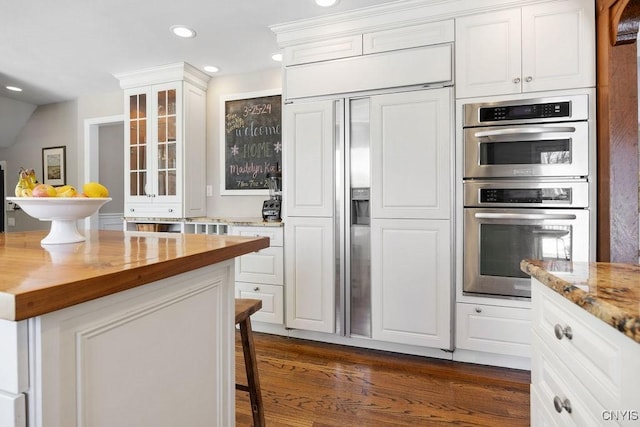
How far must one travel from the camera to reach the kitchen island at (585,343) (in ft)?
2.00

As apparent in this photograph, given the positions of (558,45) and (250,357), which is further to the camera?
(558,45)

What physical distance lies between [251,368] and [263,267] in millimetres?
1389

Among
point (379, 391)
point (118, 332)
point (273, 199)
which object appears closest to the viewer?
point (118, 332)

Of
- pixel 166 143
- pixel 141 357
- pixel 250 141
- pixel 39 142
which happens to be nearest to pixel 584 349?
pixel 141 357

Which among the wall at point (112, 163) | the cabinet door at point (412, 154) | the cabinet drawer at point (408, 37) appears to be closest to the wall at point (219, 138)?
the cabinet drawer at point (408, 37)

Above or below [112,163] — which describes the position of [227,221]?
below

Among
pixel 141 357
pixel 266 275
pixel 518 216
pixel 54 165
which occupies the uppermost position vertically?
pixel 54 165

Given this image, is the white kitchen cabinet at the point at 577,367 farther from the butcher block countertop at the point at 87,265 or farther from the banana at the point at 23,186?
the banana at the point at 23,186

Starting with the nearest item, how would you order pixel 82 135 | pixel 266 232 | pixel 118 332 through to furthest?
1. pixel 118 332
2. pixel 266 232
3. pixel 82 135

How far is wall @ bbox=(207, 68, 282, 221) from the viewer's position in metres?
3.53

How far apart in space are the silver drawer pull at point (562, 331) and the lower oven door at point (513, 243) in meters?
1.48

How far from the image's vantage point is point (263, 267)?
2891mm

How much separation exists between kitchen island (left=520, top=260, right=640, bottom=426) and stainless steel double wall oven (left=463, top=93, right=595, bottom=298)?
4.12 feet

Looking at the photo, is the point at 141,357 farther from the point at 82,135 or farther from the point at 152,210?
the point at 82,135
